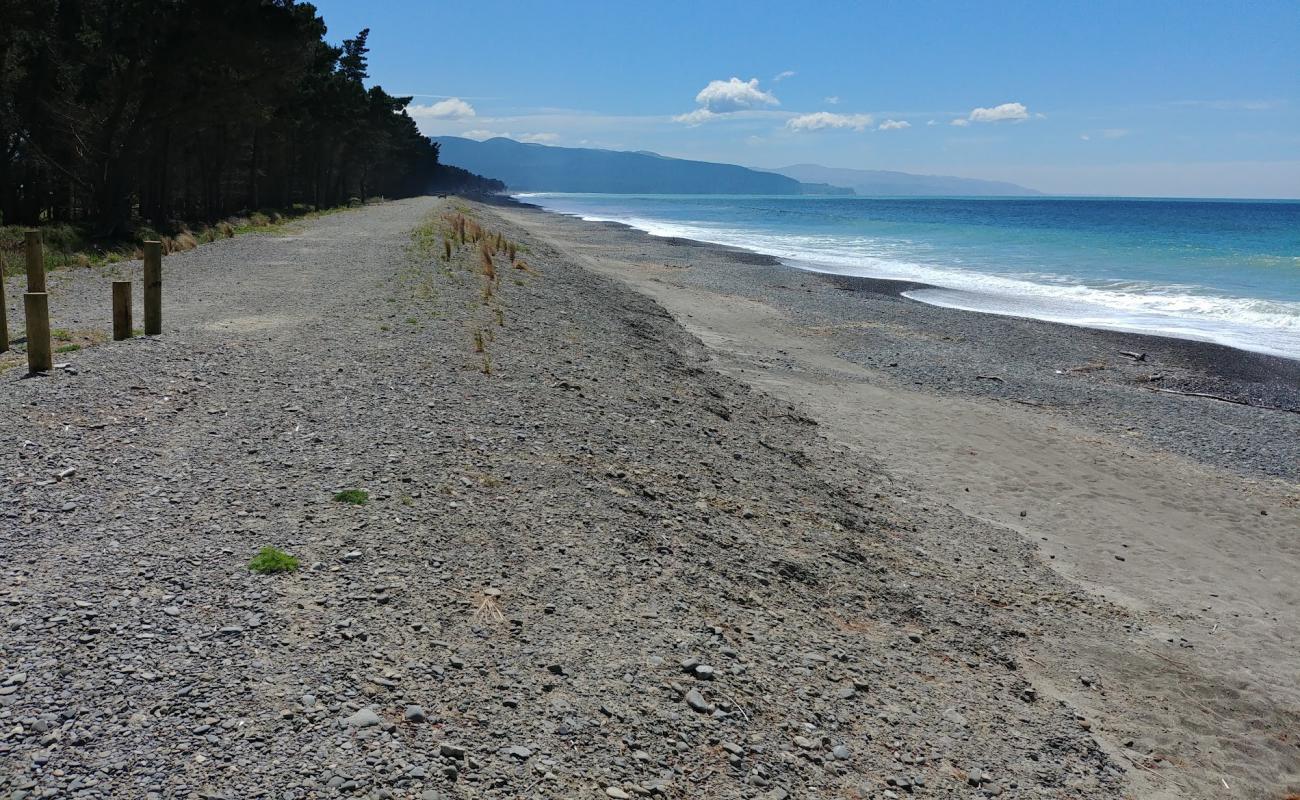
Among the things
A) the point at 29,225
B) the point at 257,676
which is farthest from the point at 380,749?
the point at 29,225

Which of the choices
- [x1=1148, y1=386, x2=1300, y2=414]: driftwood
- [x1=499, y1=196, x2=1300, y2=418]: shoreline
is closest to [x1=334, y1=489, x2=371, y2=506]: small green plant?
[x1=499, y1=196, x2=1300, y2=418]: shoreline

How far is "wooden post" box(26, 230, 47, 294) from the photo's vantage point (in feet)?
34.9

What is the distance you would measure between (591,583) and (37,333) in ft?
21.9

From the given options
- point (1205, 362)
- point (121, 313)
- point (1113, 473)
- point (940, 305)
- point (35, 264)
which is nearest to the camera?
point (35, 264)

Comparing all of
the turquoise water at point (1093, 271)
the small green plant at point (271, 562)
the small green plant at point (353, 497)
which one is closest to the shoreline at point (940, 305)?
the turquoise water at point (1093, 271)

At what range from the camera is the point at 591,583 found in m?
6.18

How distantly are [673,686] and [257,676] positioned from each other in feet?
6.86

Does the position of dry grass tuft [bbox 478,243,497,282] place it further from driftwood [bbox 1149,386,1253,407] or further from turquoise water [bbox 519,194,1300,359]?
turquoise water [bbox 519,194,1300,359]

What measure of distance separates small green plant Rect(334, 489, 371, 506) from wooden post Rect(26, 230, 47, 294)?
6253 millimetres

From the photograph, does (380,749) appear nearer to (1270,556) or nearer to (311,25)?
(1270,556)

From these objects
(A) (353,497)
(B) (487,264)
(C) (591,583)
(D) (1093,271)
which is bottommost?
(C) (591,583)

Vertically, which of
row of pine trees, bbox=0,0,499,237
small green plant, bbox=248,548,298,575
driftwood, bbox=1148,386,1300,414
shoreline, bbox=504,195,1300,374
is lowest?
driftwood, bbox=1148,386,1300,414

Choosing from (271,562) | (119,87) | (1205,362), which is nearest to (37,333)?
(271,562)

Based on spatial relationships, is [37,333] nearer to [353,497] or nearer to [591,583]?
[353,497]
